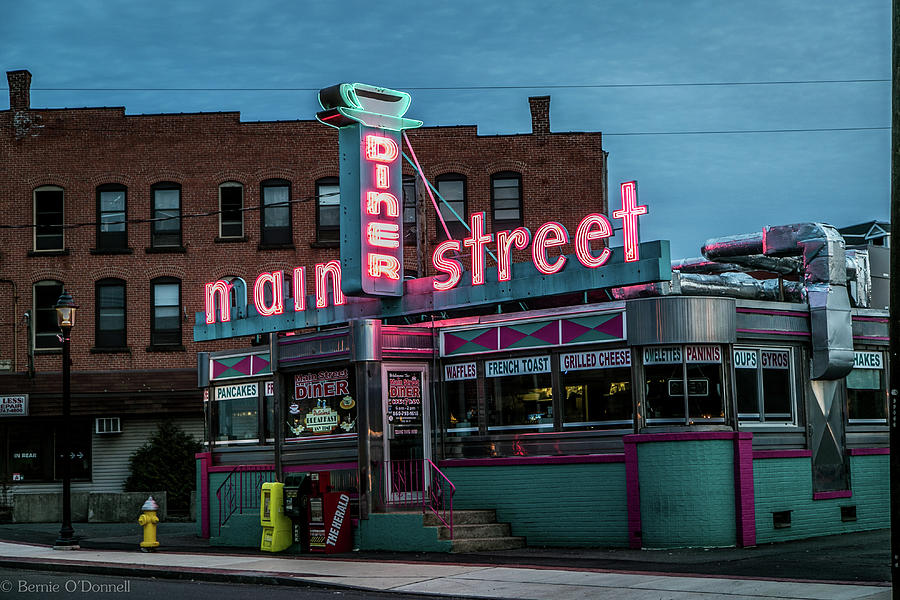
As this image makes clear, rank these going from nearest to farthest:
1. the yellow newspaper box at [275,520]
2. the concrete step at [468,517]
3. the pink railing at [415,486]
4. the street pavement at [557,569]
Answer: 1. the street pavement at [557,569]
2. the concrete step at [468,517]
3. the pink railing at [415,486]
4. the yellow newspaper box at [275,520]

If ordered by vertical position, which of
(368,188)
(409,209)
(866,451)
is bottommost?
(866,451)

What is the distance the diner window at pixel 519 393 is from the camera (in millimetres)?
20031

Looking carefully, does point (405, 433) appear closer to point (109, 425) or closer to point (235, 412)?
point (235, 412)

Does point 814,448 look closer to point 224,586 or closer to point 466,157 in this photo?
point 224,586

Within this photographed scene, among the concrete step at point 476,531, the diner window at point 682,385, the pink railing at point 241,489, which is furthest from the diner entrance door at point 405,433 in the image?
the diner window at point 682,385

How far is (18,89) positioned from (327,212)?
11.3m

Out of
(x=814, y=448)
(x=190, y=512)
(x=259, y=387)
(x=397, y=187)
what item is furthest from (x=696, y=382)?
(x=190, y=512)

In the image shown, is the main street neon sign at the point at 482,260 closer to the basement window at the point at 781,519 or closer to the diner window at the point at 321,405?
the diner window at the point at 321,405

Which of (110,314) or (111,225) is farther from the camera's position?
(111,225)

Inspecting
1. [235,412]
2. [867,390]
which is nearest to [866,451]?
[867,390]

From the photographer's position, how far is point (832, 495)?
20.0 m

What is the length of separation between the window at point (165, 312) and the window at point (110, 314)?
1019mm

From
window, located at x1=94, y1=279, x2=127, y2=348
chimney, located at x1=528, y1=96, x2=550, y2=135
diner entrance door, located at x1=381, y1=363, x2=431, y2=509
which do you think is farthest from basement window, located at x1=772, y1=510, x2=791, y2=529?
window, located at x1=94, y1=279, x2=127, y2=348

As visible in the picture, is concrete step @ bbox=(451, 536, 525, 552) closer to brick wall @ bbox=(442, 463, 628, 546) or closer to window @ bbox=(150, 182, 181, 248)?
brick wall @ bbox=(442, 463, 628, 546)
